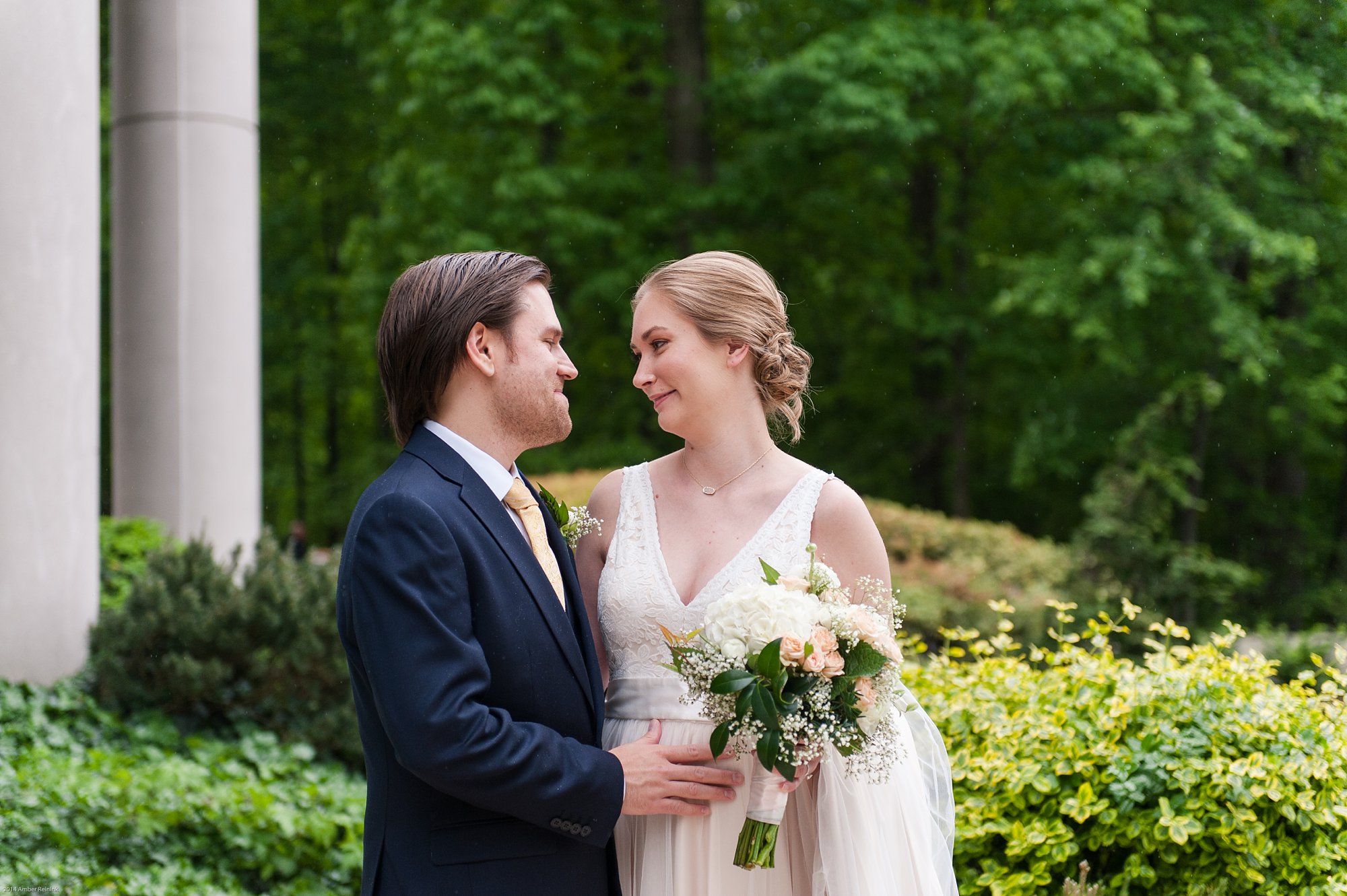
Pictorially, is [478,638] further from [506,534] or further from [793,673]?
[793,673]

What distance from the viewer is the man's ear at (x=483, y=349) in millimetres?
2738

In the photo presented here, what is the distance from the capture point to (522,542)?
2744 mm

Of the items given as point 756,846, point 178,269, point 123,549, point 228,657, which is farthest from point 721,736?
point 178,269

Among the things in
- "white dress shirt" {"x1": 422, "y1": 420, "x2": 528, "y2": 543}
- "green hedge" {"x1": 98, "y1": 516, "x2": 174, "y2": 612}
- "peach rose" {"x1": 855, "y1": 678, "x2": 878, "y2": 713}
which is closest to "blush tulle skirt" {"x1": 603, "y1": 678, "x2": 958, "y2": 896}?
"peach rose" {"x1": 855, "y1": 678, "x2": 878, "y2": 713}

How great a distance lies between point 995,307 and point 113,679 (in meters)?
11.5

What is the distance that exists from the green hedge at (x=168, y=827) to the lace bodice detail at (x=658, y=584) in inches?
102

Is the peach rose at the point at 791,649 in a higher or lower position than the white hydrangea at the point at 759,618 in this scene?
lower

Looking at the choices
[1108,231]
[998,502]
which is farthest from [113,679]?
[998,502]

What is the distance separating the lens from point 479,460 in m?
2.77

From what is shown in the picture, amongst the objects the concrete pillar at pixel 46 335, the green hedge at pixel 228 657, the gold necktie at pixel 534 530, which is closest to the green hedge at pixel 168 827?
the green hedge at pixel 228 657

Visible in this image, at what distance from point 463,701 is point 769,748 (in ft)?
2.19

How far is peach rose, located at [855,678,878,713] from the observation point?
273 cm

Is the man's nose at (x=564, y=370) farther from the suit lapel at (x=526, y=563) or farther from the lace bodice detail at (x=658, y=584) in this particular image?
the lace bodice detail at (x=658, y=584)

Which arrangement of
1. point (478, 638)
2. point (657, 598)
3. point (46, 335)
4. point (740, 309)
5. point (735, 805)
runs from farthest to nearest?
point (46, 335)
point (740, 309)
point (657, 598)
point (735, 805)
point (478, 638)
